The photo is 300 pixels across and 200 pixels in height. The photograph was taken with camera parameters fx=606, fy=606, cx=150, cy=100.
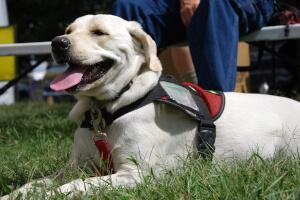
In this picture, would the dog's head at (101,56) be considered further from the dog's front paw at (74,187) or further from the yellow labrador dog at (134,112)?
the dog's front paw at (74,187)

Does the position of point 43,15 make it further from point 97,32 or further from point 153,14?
point 97,32

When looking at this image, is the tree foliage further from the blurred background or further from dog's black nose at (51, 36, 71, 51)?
dog's black nose at (51, 36, 71, 51)

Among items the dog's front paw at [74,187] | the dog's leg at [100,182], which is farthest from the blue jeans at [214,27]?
the dog's front paw at [74,187]

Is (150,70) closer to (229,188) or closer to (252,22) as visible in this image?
(229,188)

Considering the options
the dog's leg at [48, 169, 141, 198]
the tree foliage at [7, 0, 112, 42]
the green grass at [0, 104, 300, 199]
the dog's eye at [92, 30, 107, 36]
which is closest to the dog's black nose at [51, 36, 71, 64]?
the dog's eye at [92, 30, 107, 36]

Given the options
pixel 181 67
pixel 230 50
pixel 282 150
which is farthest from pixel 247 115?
pixel 181 67

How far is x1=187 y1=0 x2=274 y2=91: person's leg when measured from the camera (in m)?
4.01

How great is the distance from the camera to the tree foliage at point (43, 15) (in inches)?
762

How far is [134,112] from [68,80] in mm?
369

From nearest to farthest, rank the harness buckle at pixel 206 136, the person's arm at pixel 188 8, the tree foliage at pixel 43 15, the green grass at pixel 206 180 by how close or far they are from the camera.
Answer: the green grass at pixel 206 180 < the harness buckle at pixel 206 136 < the person's arm at pixel 188 8 < the tree foliage at pixel 43 15

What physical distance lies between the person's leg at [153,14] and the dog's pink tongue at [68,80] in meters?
1.45

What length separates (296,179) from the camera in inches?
95.0

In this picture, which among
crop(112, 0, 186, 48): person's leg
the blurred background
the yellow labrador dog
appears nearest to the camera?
the yellow labrador dog

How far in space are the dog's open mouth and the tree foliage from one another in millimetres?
15305
